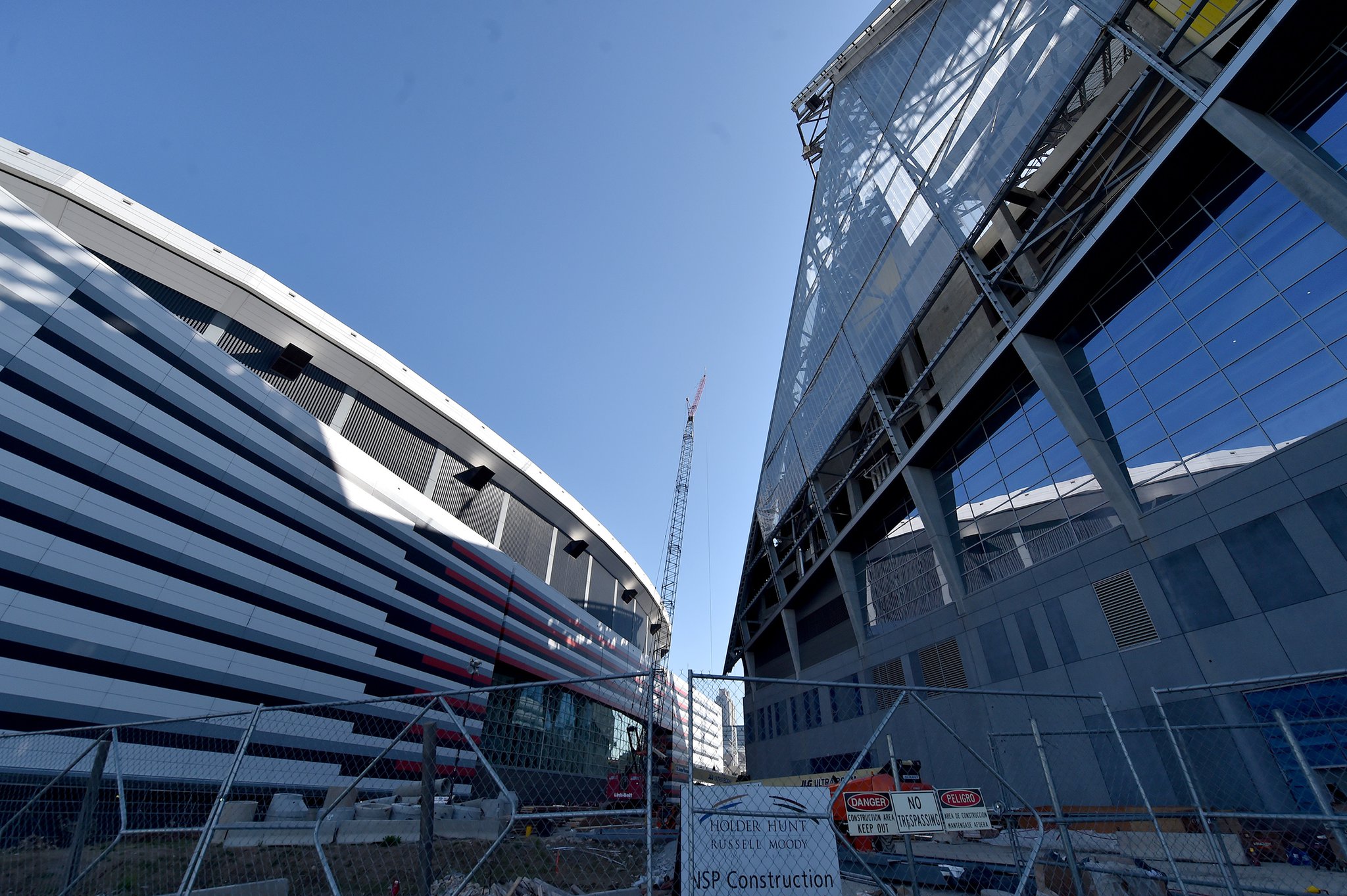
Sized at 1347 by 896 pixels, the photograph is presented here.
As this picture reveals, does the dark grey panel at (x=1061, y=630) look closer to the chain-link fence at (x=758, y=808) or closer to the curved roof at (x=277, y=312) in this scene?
the chain-link fence at (x=758, y=808)

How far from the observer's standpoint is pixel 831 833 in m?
6.11

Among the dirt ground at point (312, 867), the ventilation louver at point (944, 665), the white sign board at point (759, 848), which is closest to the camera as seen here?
the white sign board at point (759, 848)

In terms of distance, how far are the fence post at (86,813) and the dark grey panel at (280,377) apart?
91.7 feet

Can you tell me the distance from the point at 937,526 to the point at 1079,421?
8.50 metres

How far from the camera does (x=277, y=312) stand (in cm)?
3281

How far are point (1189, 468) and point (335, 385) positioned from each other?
141 ft

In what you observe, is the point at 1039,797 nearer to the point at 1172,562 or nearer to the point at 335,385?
the point at 1172,562

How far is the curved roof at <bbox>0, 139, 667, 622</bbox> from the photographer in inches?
1016

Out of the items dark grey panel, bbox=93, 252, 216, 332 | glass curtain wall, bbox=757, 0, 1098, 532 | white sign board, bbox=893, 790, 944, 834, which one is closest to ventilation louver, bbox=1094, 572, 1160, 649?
glass curtain wall, bbox=757, 0, 1098, 532

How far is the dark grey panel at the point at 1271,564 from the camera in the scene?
1356 cm

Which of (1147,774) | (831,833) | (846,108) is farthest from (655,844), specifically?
(846,108)

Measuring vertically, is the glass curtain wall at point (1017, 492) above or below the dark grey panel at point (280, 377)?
below

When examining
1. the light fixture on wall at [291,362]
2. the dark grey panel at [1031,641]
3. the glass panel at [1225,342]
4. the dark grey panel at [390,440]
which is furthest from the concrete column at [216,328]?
the glass panel at [1225,342]

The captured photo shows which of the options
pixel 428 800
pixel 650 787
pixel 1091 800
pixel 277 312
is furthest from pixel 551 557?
pixel 650 787
